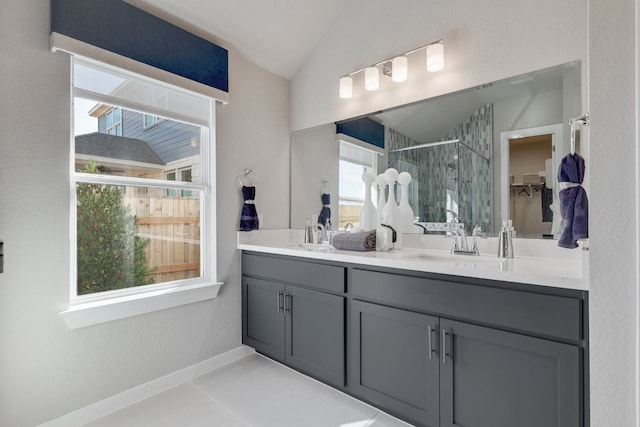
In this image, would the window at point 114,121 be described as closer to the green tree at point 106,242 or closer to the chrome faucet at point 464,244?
the green tree at point 106,242

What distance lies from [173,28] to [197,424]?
2410 mm

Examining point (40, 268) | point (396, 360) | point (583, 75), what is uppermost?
point (583, 75)

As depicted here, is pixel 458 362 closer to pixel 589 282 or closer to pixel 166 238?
pixel 589 282

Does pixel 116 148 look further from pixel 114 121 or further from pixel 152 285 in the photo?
pixel 152 285

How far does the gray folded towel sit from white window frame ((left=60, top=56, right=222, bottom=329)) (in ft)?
3.22

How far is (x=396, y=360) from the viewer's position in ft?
5.57

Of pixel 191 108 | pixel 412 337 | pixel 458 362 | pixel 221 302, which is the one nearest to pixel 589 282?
pixel 458 362

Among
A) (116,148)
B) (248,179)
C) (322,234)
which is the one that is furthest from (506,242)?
(116,148)

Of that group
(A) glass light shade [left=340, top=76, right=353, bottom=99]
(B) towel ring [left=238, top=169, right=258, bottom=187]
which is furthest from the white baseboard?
(A) glass light shade [left=340, top=76, right=353, bottom=99]

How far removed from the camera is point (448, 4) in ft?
6.56

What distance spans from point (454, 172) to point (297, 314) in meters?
1.39

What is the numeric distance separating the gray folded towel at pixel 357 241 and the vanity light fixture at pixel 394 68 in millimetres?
1040

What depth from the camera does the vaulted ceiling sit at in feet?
7.15

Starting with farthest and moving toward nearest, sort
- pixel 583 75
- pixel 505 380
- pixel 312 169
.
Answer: pixel 312 169
pixel 583 75
pixel 505 380
